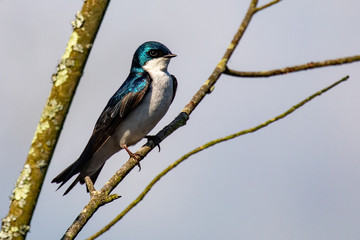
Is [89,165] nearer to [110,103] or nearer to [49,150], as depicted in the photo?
[110,103]

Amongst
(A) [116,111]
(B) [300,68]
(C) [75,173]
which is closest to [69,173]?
(C) [75,173]

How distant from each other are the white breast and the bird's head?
38 cm

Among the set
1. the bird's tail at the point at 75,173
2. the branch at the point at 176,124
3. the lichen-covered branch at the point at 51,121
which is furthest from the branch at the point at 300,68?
the bird's tail at the point at 75,173

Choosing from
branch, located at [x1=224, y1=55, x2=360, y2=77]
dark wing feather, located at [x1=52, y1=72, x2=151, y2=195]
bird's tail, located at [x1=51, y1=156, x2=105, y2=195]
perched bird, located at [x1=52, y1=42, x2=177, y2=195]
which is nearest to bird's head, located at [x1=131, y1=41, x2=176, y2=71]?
perched bird, located at [x1=52, y1=42, x2=177, y2=195]

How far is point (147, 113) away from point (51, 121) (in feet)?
15.7

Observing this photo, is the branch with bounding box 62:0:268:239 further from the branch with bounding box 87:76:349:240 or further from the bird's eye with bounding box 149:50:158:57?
the bird's eye with bounding box 149:50:158:57

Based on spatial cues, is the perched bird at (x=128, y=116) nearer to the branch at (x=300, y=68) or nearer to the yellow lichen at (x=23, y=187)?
the branch at (x=300, y=68)

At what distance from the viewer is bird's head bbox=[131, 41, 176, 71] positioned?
7543 millimetres

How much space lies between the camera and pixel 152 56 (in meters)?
7.65

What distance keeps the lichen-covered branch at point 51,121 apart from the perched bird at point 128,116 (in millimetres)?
4612

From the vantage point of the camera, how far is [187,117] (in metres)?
4.40

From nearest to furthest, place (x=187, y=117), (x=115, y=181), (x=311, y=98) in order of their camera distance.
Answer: (x=311, y=98)
(x=115, y=181)
(x=187, y=117)

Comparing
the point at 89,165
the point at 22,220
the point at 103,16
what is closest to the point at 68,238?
the point at 22,220

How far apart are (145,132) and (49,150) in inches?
193
